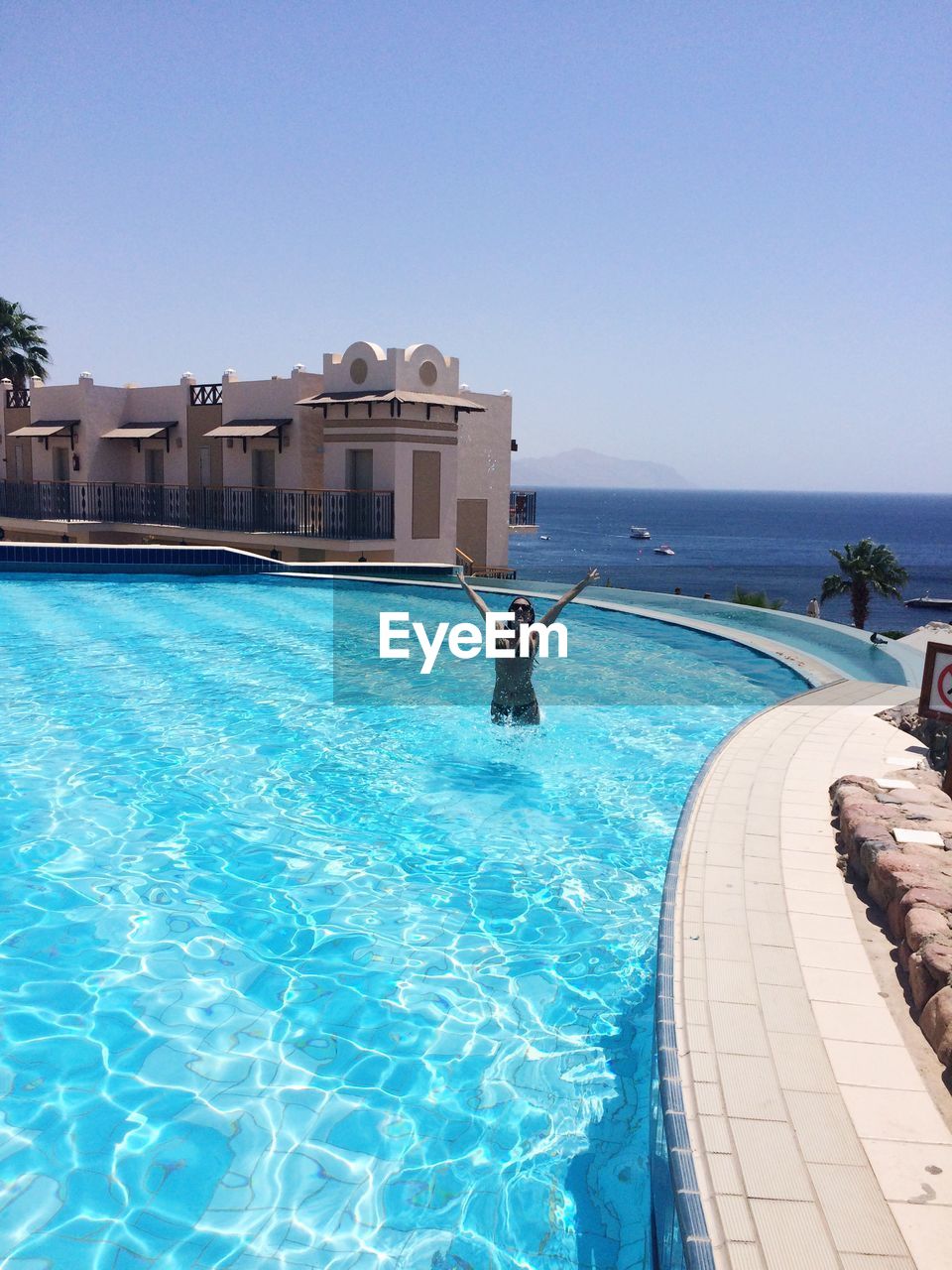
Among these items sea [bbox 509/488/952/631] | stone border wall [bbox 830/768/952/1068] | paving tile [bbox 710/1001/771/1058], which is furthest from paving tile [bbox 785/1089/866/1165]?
sea [bbox 509/488/952/631]

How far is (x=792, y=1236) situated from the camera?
9.90ft

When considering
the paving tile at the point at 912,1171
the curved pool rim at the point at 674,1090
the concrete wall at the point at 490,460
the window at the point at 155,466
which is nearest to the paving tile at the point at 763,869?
the curved pool rim at the point at 674,1090

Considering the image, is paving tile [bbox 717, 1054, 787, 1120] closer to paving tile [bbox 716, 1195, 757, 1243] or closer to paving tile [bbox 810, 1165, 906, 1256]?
paving tile [bbox 810, 1165, 906, 1256]

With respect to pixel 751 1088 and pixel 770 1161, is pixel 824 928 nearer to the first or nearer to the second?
pixel 751 1088

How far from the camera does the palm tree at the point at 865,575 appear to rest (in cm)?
3744

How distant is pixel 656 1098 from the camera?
3930mm

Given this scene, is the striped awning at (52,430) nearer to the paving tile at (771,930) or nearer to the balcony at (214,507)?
the balcony at (214,507)

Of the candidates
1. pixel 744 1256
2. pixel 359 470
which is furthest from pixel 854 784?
pixel 359 470

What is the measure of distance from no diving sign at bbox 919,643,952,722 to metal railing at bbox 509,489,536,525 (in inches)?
1071

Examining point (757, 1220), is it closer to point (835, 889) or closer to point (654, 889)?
point (835, 889)

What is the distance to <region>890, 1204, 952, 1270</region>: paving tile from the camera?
2.96m

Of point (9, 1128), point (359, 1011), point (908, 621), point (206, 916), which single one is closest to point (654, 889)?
point (359, 1011)

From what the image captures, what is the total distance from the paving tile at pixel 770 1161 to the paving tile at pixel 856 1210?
63 mm

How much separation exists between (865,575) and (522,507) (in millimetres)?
14188
